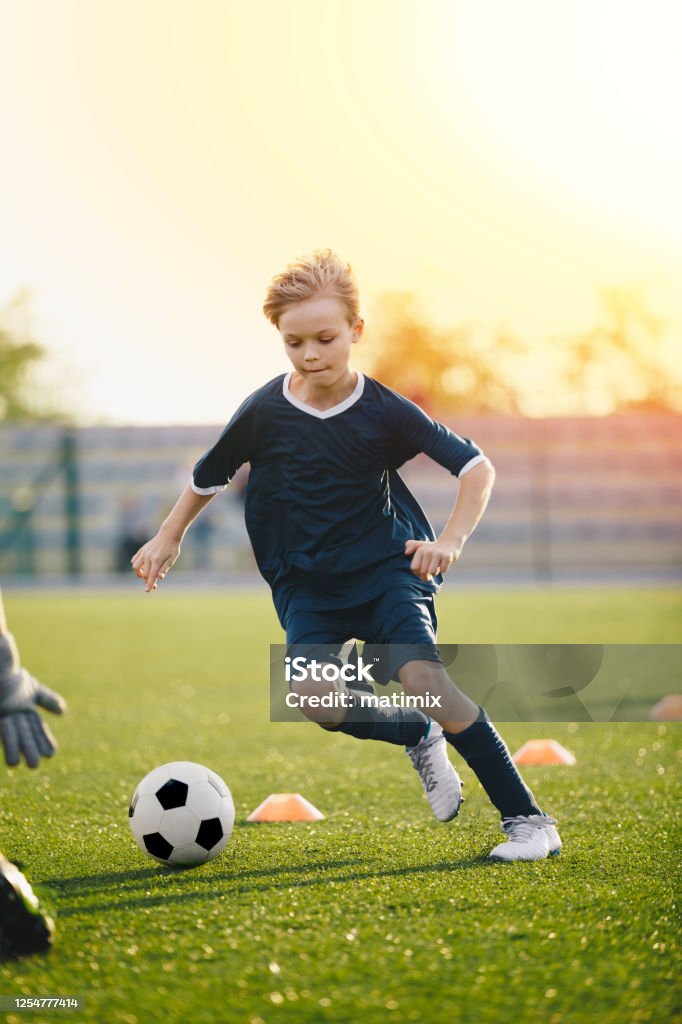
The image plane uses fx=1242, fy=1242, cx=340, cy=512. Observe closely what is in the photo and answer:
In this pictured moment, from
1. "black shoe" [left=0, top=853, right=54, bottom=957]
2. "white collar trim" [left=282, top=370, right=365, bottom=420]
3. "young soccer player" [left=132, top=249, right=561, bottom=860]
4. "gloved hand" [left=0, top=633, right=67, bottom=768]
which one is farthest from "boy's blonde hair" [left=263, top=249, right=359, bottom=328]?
"black shoe" [left=0, top=853, right=54, bottom=957]

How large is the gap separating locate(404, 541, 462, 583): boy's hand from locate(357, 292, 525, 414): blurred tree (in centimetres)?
3064

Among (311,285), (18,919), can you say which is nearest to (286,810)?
(18,919)

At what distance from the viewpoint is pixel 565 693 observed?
7.72 meters

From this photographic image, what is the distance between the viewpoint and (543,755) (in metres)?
5.29

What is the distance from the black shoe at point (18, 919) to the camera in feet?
8.68

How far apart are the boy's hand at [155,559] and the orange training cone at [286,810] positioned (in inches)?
37.2

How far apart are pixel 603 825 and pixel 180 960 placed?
183cm

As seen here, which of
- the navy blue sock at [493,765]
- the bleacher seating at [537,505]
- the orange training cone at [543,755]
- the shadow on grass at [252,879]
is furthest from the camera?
the bleacher seating at [537,505]

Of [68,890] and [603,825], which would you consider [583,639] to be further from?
[68,890]

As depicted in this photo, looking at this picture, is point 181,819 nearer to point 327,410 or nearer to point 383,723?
point 383,723

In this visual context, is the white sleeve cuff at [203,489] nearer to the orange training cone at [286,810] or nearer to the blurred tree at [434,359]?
the orange training cone at [286,810]

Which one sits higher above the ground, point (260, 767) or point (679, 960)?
point (679, 960)

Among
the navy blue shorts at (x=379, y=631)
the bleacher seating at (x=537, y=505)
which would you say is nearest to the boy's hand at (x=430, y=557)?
the navy blue shorts at (x=379, y=631)

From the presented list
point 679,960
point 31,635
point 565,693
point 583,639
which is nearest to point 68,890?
point 679,960
